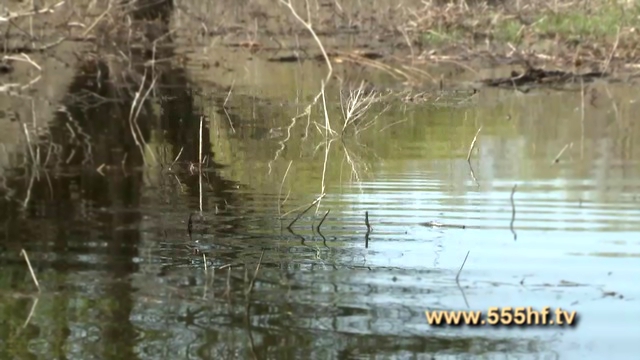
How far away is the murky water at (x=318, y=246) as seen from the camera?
3301 mm

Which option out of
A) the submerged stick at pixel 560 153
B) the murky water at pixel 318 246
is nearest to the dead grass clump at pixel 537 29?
the murky water at pixel 318 246

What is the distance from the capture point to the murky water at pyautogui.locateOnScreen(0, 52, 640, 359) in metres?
3.30

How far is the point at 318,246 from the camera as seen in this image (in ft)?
14.4

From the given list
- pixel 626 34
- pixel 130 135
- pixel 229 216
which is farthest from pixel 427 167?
pixel 626 34

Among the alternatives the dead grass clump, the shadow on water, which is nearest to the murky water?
the shadow on water

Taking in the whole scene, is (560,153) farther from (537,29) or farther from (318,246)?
(537,29)

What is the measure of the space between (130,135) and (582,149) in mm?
3596

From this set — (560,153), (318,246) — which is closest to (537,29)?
(560,153)

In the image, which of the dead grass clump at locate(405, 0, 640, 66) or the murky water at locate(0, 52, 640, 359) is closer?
the murky water at locate(0, 52, 640, 359)

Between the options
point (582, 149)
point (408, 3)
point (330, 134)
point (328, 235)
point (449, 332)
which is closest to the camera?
point (449, 332)

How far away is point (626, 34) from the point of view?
1325 centimetres

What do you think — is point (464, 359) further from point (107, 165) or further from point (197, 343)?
point (107, 165)

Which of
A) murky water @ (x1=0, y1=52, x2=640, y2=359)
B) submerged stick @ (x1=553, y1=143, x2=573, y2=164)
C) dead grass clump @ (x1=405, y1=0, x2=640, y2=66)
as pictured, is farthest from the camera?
dead grass clump @ (x1=405, y1=0, x2=640, y2=66)

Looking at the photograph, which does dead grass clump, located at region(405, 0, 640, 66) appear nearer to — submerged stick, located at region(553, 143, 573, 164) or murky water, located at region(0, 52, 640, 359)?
murky water, located at region(0, 52, 640, 359)
